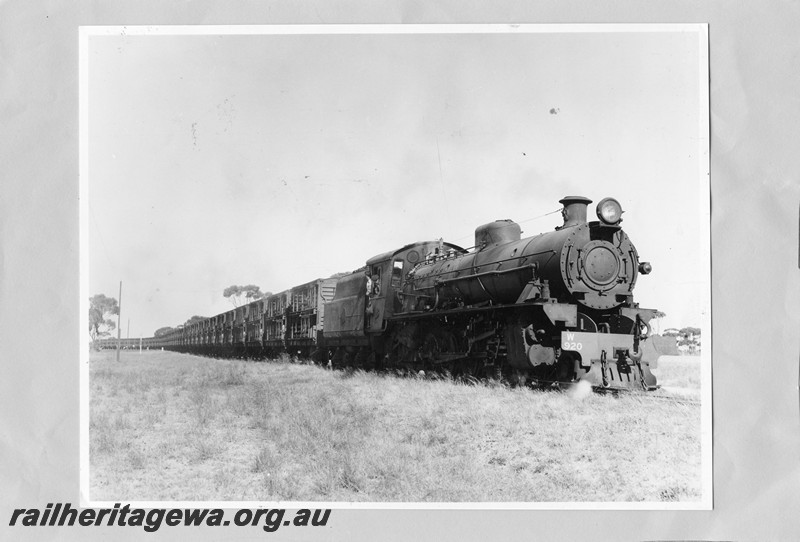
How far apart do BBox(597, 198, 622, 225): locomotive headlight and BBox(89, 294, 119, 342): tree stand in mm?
6602

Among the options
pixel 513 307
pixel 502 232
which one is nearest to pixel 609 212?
pixel 513 307

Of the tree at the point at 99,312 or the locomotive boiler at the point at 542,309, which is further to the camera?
the locomotive boiler at the point at 542,309

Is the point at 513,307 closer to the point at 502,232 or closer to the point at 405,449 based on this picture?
the point at 502,232

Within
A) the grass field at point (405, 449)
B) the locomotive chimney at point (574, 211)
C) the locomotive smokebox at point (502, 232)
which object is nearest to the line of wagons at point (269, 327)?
the grass field at point (405, 449)

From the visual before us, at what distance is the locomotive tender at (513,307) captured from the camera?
9164 mm

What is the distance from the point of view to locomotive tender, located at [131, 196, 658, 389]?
30.1 ft

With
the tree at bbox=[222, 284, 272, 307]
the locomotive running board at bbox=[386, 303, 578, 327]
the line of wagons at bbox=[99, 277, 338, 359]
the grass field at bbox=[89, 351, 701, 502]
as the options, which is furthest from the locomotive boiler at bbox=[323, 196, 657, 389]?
the line of wagons at bbox=[99, 277, 338, 359]

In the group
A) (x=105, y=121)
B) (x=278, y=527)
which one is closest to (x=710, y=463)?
(x=278, y=527)

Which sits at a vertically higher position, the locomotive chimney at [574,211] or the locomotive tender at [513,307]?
the locomotive chimney at [574,211]

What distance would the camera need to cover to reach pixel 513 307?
31.3 ft

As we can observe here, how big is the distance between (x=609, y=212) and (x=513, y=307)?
1939mm

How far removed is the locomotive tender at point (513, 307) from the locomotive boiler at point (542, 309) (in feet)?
0.06

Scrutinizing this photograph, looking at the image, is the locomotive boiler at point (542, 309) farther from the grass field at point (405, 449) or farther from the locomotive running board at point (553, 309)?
the grass field at point (405, 449)

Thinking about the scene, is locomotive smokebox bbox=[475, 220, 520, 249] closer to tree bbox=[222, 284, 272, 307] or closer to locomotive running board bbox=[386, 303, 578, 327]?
locomotive running board bbox=[386, 303, 578, 327]
